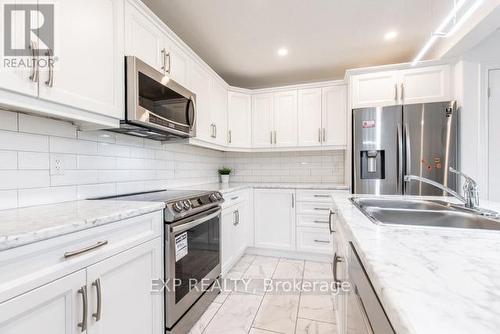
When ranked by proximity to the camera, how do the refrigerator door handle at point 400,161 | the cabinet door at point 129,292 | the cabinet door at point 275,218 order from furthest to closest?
the cabinet door at point 275,218, the refrigerator door handle at point 400,161, the cabinet door at point 129,292

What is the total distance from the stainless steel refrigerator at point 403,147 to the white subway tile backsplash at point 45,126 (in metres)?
2.55

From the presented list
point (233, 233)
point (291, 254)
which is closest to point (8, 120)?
point (233, 233)

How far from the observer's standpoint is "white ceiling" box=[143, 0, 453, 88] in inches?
75.4

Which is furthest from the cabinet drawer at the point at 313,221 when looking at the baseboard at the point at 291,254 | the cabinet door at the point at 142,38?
the cabinet door at the point at 142,38

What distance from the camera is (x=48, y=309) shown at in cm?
80

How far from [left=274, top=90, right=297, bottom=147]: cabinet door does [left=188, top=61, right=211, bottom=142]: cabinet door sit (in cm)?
98

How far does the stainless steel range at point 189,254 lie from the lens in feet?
4.57

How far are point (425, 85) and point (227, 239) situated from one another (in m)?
2.65

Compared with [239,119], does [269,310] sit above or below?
below

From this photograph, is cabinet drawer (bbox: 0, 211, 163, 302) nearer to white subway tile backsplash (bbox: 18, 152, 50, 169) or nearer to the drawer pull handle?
the drawer pull handle

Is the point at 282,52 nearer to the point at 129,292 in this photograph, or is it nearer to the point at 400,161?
the point at 400,161

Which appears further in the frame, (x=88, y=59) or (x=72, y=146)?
(x=72, y=146)

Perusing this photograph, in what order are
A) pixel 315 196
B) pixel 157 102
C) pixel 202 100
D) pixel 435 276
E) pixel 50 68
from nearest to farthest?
pixel 435 276, pixel 50 68, pixel 157 102, pixel 202 100, pixel 315 196

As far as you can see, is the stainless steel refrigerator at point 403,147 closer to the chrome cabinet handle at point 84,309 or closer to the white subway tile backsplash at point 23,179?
the chrome cabinet handle at point 84,309
